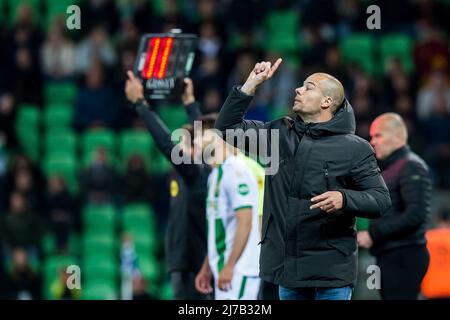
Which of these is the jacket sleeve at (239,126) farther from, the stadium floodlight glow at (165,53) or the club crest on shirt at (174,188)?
the club crest on shirt at (174,188)

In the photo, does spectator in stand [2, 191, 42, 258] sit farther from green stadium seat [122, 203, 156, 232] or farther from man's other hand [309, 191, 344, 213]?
man's other hand [309, 191, 344, 213]

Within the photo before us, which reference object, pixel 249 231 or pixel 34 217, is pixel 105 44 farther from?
pixel 249 231

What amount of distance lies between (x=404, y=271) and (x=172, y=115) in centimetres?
649

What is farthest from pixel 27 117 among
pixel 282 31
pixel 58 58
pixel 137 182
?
pixel 282 31

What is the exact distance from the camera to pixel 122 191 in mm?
13766

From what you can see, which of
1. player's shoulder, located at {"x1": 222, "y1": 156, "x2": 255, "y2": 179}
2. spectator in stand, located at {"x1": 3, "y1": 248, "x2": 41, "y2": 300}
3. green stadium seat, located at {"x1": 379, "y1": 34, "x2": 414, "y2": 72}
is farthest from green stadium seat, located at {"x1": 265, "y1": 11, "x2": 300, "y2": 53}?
player's shoulder, located at {"x1": 222, "y1": 156, "x2": 255, "y2": 179}

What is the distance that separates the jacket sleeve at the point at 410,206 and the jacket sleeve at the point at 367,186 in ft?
5.79

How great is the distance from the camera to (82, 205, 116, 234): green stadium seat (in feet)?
45.1

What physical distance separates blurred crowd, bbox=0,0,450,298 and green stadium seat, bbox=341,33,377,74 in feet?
0.44

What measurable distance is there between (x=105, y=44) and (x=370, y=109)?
12.2ft

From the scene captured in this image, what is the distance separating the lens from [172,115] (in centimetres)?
1453

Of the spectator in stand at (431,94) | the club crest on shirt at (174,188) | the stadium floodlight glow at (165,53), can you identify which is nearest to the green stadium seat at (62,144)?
the spectator in stand at (431,94)

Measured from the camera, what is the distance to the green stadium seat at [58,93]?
1523 centimetres
